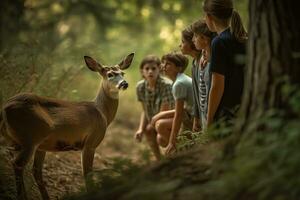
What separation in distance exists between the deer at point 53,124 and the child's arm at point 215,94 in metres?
1.42

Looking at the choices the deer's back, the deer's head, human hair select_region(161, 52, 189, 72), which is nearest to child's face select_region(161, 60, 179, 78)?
human hair select_region(161, 52, 189, 72)

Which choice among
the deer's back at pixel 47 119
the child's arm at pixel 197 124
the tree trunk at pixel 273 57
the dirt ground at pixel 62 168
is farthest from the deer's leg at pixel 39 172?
the tree trunk at pixel 273 57

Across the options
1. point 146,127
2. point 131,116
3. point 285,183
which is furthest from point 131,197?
point 131,116

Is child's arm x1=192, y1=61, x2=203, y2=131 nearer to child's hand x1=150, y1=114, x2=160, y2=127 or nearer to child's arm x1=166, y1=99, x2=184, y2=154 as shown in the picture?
child's arm x1=166, y1=99, x2=184, y2=154

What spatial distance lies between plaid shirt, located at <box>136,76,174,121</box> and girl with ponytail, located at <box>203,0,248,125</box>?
223 cm

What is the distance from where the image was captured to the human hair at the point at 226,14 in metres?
6.84

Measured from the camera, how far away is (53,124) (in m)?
7.12

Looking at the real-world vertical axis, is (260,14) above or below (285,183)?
above

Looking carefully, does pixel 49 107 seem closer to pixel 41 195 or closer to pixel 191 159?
pixel 41 195

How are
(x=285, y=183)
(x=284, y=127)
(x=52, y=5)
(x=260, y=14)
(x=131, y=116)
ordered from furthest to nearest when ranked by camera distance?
(x=52, y=5), (x=131, y=116), (x=260, y=14), (x=284, y=127), (x=285, y=183)

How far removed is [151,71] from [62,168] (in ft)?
5.90

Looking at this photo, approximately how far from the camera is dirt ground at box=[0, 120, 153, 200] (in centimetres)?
701

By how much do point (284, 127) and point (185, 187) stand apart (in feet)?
2.78

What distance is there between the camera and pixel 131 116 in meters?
15.5
